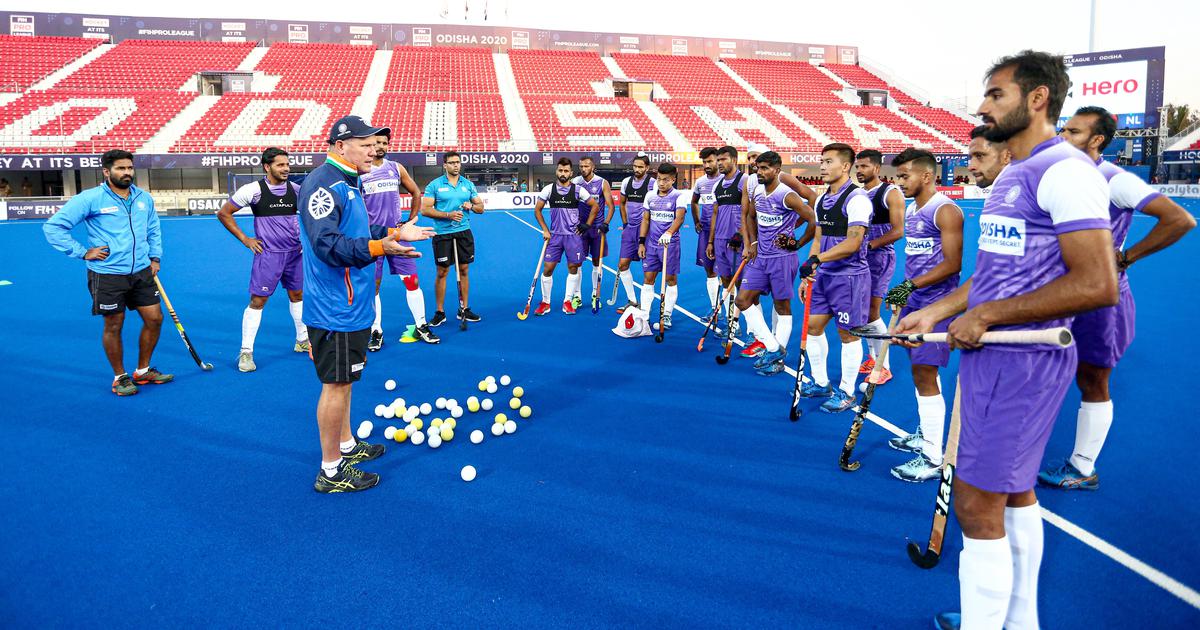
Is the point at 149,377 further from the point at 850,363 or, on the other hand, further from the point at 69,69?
the point at 69,69

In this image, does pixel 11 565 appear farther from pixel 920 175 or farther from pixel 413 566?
pixel 920 175

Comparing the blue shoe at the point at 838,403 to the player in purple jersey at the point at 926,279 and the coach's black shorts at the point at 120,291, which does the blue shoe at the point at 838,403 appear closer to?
the player in purple jersey at the point at 926,279

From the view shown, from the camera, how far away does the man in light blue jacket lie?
584 cm

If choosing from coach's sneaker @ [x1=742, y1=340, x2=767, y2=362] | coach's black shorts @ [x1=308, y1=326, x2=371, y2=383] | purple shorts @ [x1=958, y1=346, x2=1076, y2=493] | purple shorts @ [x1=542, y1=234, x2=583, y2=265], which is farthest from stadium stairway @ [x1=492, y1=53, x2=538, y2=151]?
purple shorts @ [x1=958, y1=346, x2=1076, y2=493]

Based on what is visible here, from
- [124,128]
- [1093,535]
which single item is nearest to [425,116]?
[124,128]

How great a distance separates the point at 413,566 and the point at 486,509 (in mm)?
681

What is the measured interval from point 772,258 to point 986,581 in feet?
15.3

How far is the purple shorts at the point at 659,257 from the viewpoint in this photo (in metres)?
8.81

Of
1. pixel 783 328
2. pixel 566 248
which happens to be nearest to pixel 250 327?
pixel 566 248

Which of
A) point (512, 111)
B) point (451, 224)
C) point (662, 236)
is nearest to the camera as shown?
point (662, 236)

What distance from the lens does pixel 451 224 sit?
907 centimetres

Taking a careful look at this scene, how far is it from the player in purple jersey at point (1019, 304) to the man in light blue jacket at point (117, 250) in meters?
6.80

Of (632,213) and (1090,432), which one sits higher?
(632,213)

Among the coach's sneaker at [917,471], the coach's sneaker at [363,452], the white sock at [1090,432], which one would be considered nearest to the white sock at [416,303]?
the coach's sneaker at [363,452]
